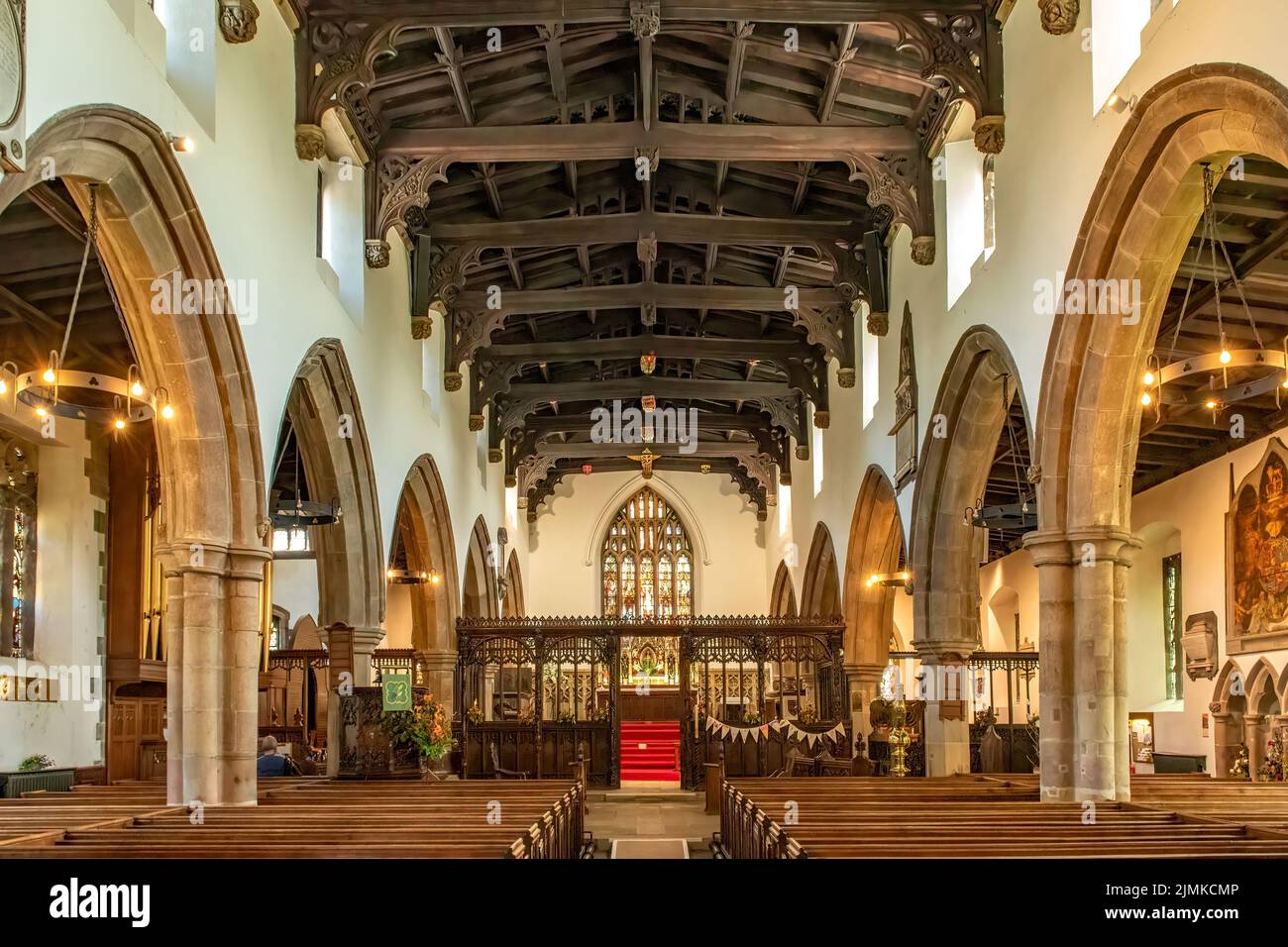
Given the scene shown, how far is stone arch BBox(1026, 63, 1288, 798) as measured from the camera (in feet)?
28.7

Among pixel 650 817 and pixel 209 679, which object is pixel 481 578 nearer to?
pixel 650 817

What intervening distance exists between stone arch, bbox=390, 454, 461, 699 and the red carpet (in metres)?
3.70

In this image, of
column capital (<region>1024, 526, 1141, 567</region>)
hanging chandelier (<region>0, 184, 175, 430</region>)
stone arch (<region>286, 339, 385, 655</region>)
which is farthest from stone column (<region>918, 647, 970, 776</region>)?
hanging chandelier (<region>0, 184, 175, 430</region>)

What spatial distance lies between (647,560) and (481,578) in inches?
328

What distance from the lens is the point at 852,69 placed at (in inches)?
501

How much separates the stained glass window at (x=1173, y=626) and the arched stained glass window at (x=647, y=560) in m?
13.9

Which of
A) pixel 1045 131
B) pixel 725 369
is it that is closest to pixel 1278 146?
pixel 1045 131

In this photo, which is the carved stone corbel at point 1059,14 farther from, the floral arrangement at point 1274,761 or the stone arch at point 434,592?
the stone arch at point 434,592

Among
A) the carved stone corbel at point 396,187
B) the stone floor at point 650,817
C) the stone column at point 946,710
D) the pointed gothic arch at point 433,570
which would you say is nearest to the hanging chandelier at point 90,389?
the carved stone corbel at point 396,187

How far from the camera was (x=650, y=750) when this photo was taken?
21.2 m

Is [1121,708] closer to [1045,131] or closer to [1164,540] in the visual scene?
[1045,131]

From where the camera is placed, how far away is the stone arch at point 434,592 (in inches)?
701

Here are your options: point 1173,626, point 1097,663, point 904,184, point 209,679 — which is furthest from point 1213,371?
point 1173,626
